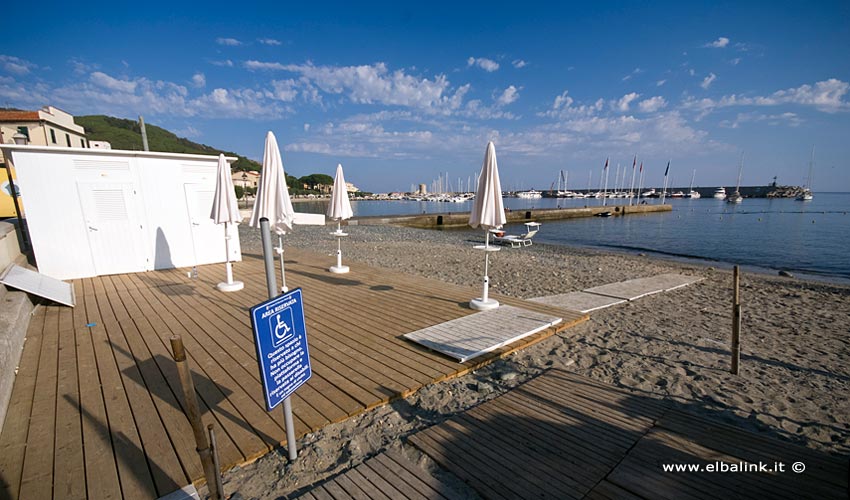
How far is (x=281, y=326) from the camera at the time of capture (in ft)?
7.91

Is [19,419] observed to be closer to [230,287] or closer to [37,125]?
[230,287]

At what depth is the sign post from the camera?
7.36ft

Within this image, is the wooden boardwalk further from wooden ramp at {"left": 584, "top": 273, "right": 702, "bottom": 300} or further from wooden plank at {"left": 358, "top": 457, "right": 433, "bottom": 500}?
wooden ramp at {"left": 584, "top": 273, "right": 702, "bottom": 300}

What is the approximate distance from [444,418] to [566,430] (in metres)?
1.08

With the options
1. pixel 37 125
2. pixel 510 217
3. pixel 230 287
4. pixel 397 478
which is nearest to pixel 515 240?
pixel 230 287

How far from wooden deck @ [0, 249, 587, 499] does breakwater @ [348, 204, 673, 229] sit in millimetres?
22579

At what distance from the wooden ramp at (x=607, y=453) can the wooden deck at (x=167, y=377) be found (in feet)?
3.17

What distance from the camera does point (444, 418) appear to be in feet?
10.4

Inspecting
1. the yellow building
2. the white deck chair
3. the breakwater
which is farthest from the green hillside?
the white deck chair

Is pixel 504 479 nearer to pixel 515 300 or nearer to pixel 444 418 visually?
pixel 444 418

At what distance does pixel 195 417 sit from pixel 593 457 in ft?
9.04

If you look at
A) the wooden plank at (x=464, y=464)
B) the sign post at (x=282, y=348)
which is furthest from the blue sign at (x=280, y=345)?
the wooden plank at (x=464, y=464)

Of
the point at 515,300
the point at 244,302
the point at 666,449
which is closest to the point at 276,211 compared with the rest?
the point at 244,302

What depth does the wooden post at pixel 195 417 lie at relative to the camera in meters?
1.70
